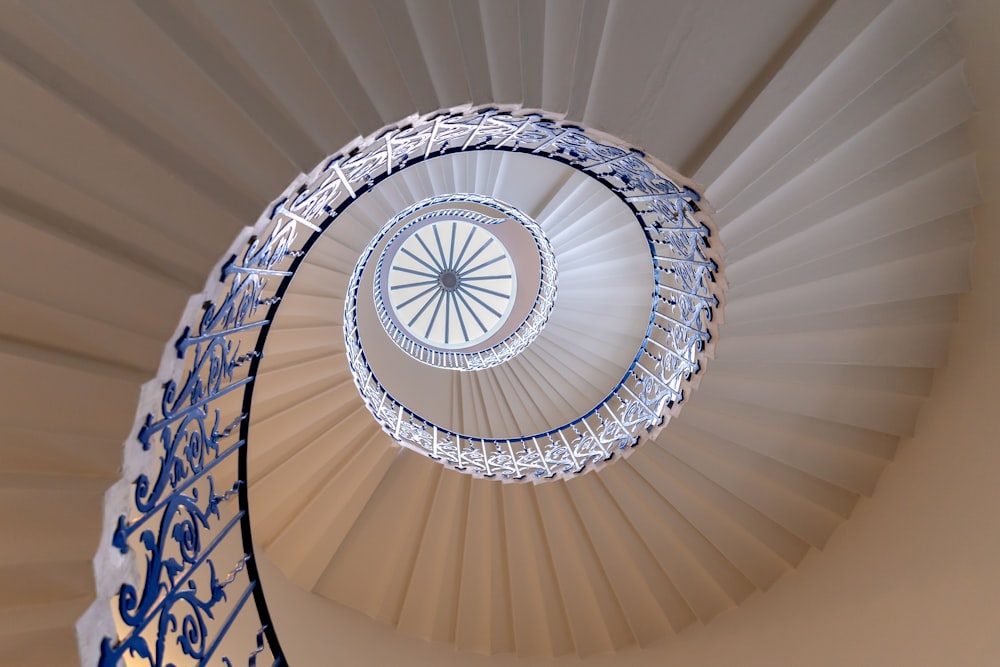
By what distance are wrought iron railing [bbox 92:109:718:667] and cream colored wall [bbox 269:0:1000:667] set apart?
1.85 meters

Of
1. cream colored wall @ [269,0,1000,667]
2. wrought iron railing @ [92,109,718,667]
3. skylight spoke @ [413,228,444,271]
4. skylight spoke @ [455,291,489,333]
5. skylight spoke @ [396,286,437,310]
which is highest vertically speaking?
skylight spoke @ [413,228,444,271]

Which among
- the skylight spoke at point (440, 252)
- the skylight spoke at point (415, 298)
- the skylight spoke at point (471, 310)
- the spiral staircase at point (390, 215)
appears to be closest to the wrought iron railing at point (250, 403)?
the spiral staircase at point (390, 215)

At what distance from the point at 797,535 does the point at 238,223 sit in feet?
17.7

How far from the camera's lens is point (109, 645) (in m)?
2.37

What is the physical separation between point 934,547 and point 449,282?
32.2ft

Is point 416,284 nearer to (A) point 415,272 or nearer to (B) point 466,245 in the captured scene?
(A) point 415,272

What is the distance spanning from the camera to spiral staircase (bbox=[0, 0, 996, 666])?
274 centimetres

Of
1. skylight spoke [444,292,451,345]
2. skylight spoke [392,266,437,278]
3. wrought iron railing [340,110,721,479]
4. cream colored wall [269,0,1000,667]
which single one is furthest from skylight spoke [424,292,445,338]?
cream colored wall [269,0,1000,667]

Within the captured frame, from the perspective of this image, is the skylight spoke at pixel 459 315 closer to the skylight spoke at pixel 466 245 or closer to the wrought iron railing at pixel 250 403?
the skylight spoke at pixel 466 245

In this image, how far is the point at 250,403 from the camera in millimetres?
3418

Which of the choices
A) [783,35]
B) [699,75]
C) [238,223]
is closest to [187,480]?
[238,223]

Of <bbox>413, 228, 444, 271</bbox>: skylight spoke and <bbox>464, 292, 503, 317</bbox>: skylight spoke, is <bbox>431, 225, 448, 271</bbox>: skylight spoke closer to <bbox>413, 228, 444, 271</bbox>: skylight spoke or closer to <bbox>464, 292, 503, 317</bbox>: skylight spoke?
<bbox>413, 228, 444, 271</bbox>: skylight spoke

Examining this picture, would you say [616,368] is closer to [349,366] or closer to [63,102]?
[349,366]

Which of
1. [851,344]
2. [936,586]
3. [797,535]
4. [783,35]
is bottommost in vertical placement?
[936,586]
